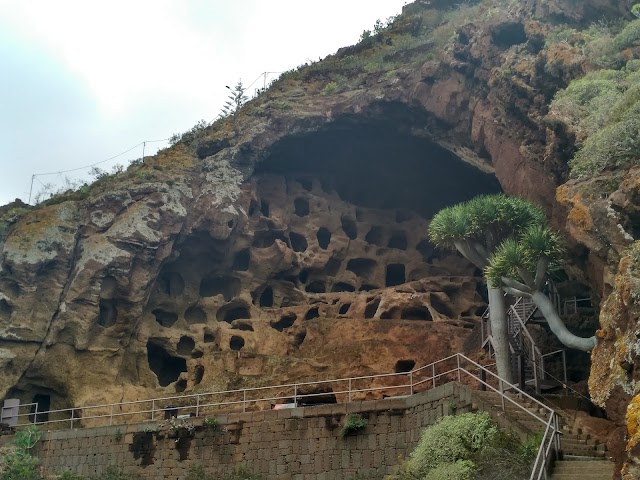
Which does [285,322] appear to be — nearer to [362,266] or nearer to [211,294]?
[211,294]

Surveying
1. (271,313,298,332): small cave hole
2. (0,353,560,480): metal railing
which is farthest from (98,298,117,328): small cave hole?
(271,313,298,332): small cave hole

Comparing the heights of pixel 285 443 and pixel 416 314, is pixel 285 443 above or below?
below

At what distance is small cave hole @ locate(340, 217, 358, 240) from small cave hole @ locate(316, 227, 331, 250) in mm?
862

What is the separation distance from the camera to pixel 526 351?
984 inches

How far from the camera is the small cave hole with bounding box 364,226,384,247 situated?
36.6 m

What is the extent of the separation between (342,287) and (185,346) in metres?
7.22

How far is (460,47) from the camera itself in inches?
1212

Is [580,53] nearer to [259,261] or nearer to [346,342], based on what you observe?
[346,342]

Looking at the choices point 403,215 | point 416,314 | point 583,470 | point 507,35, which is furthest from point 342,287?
point 583,470

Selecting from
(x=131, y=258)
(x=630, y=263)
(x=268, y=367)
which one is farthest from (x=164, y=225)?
(x=630, y=263)

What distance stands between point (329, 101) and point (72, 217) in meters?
11.6

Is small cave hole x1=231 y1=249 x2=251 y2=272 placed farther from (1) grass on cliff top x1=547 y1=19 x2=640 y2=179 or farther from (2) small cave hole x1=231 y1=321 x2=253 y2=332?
(1) grass on cliff top x1=547 y1=19 x2=640 y2=179

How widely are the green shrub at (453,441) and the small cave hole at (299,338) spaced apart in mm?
12920

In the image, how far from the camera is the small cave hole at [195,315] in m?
32.8
